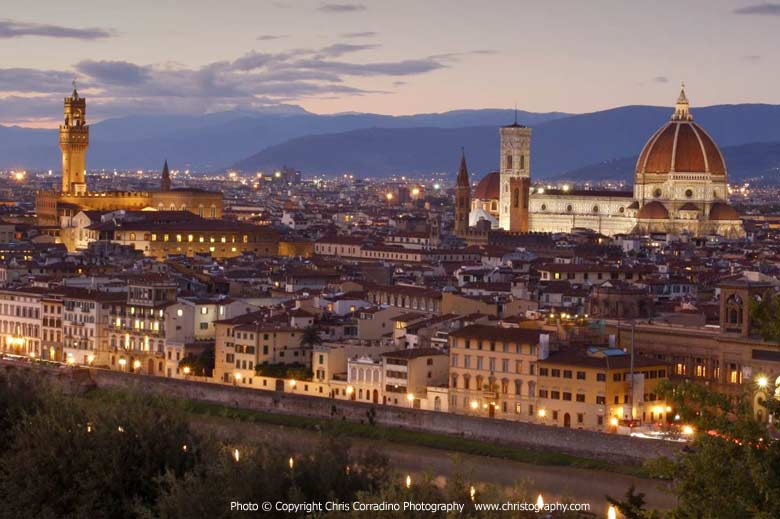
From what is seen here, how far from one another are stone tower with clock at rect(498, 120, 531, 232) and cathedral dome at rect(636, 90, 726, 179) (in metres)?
5.72

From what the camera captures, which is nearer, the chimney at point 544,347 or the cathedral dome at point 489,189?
the chimney at point 544,347

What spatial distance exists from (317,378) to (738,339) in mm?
8040

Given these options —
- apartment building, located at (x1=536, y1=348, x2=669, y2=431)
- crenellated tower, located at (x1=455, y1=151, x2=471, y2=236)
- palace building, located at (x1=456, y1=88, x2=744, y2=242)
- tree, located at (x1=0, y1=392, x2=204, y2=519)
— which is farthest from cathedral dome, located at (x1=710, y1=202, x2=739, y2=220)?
tree, located at (x1=0, y1=392, x2=204, y2=519)

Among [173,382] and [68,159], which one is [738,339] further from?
[68,159]

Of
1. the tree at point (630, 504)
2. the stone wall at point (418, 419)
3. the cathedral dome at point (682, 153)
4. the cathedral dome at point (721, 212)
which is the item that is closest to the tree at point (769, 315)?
the tree at point (630, 504)

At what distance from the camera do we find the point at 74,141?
9150cm

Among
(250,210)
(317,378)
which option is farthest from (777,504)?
(250,210)

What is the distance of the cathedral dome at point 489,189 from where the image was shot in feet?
315

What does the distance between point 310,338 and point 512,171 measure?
5666 cm

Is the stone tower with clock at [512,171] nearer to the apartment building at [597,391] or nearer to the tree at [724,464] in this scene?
the apartment building at [597,391]

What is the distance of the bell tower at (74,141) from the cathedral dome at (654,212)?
25.8 m

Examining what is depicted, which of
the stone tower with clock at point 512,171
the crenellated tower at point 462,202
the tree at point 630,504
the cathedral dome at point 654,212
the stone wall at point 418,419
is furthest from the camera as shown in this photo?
the stone tower with clock at point 512,171

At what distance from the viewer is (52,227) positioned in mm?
78500

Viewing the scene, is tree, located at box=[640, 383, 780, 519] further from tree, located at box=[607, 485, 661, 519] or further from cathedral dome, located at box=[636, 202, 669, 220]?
cathedral dome, located at box=[636, 202, 669, 220]
